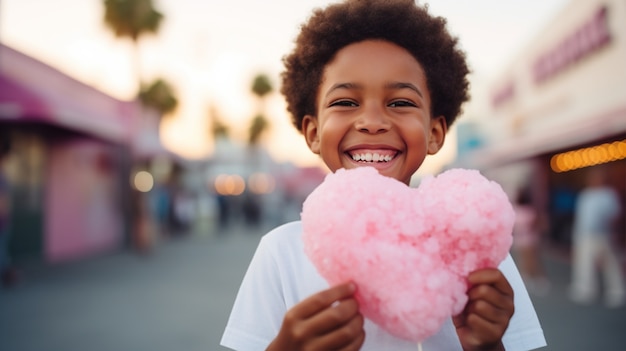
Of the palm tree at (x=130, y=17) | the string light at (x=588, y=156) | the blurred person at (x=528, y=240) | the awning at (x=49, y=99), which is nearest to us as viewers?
the blurred person at (x=528, y=240)

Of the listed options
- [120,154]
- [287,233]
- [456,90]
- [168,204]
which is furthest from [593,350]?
[168,204]

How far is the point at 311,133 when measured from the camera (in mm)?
1840

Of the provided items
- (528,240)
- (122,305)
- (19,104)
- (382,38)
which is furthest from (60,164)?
(382,38)

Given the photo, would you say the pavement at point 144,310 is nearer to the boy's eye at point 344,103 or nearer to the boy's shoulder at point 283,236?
the boy's shoulder at point 283,236

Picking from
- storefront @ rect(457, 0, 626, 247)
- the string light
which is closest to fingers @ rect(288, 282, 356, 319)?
storefront @ rect(457, 0, 626, 247)

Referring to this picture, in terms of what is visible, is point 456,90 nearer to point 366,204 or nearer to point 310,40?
point 310,40

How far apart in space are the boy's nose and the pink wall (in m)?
13.0

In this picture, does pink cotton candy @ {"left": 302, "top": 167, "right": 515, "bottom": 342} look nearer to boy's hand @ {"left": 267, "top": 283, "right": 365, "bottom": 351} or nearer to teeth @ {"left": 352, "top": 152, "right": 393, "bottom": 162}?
boy's hand @ {"left": 267, "top": 283, "right": 365, "bottom": 351}

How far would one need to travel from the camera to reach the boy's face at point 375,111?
1524 millimetres

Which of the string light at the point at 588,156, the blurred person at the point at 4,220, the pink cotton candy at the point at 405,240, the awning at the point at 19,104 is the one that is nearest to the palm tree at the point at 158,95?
the awning at the point at 19,104

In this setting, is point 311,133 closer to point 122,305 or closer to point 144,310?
point 144,310

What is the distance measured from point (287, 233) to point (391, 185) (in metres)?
0.50

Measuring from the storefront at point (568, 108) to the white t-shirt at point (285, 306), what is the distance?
8246 millimetres

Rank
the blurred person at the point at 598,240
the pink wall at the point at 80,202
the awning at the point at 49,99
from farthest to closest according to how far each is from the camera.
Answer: the pink wall at the point at 80,202 → the awning at the point at 49,99 → the blurred person at the point at 598,240
